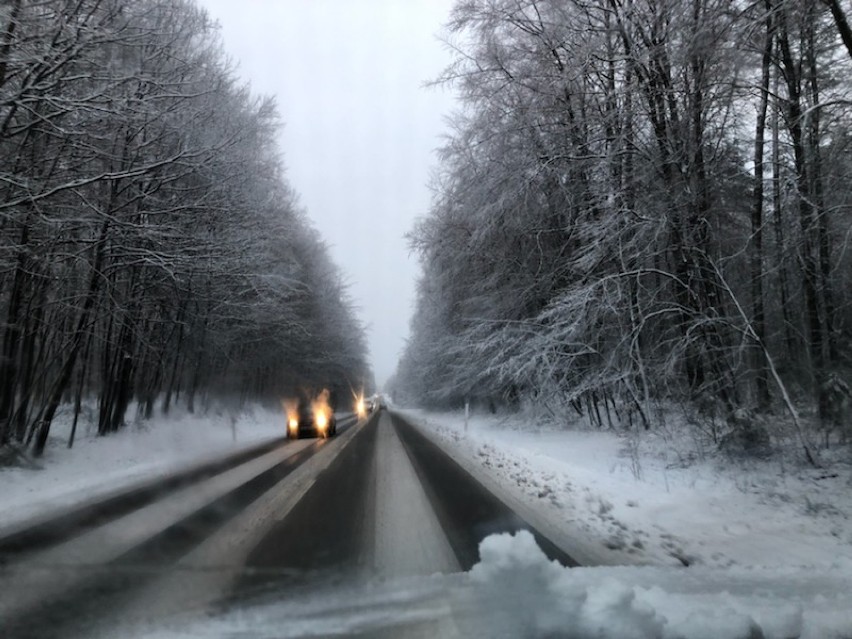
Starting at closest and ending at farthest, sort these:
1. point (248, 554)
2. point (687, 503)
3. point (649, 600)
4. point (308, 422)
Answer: point (649, 600), point (248, 554), point (687, 503), point (308, 422)

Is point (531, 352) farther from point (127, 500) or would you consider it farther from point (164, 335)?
point (164, 335)

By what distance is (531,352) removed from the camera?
1415 cm

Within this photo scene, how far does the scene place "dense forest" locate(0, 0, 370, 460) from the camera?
866cm

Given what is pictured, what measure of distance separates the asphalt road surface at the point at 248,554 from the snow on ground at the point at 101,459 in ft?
5.40

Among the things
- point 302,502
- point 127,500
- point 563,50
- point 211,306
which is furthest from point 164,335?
point 563,50

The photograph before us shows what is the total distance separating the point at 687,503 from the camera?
Result: 7.40 meters

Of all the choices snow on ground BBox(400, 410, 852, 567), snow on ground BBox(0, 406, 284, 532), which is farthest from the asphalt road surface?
snow on ground BBox(0, 406, 284, 532)

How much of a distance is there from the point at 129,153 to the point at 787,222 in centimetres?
1370

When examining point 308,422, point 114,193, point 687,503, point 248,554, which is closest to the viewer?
point 248,554

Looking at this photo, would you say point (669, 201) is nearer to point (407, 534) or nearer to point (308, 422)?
point (407, 534)

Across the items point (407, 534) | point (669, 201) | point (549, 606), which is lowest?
point (407, 534)

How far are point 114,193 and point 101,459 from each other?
19.3 ft

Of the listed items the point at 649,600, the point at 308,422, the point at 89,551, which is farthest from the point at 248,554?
the point at 308,422

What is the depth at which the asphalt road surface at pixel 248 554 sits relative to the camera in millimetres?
4020
